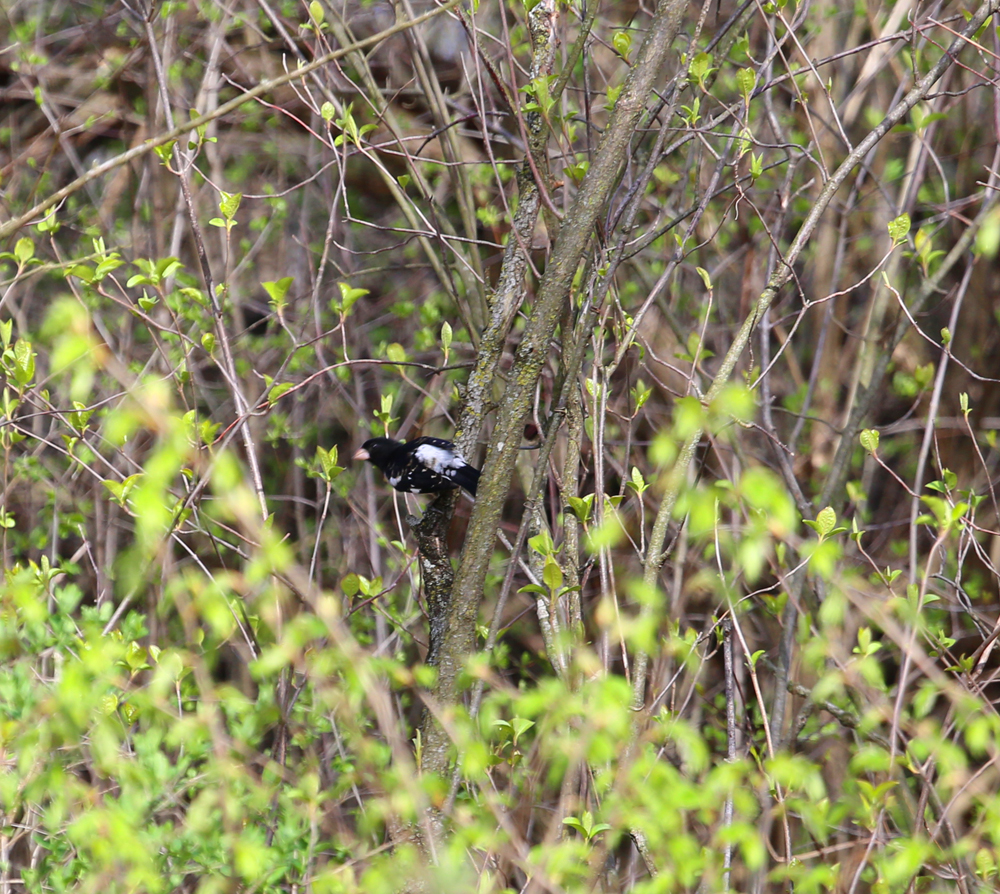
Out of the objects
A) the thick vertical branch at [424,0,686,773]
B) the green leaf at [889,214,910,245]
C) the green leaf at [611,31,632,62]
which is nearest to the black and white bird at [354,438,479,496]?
the thick vertical branch at [424,0,686,773]

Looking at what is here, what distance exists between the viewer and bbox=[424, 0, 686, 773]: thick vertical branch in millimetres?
2633

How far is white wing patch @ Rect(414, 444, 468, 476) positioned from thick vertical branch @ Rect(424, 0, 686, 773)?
1.05 feet

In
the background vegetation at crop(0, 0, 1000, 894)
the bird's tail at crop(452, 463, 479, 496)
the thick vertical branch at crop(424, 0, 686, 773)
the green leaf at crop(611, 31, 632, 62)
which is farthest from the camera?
the green leaf at crop(611, 31, 632, 62)

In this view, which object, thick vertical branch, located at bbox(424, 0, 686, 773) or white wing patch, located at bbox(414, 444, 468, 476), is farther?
white wing patch, located at bbox(414, 444, 468, 476)

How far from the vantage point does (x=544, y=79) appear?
2.78 metres

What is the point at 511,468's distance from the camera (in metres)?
2.65

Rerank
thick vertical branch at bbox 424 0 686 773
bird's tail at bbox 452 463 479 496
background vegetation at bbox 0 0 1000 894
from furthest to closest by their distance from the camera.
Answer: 1. bird's tail at bbox 452 463 479 496
2. thick vertical branch at bbox 424 0 686 773
3. background vegetation at bbox 0 0 1000 894

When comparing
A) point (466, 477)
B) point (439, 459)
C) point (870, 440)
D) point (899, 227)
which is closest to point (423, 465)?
point (439, 459)

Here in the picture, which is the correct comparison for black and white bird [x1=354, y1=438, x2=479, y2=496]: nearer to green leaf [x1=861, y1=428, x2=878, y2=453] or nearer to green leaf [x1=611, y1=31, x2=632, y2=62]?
green leaf [x1=861, y1=428, x2=878, y2=453]

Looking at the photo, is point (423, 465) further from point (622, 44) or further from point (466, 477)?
point (622, 44)

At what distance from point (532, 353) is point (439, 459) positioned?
600 millimetres

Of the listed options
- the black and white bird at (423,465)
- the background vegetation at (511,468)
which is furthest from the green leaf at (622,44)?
the black and white bird at (423,465)

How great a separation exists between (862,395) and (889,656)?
4.54 feet

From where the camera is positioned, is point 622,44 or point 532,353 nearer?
point 532,353
